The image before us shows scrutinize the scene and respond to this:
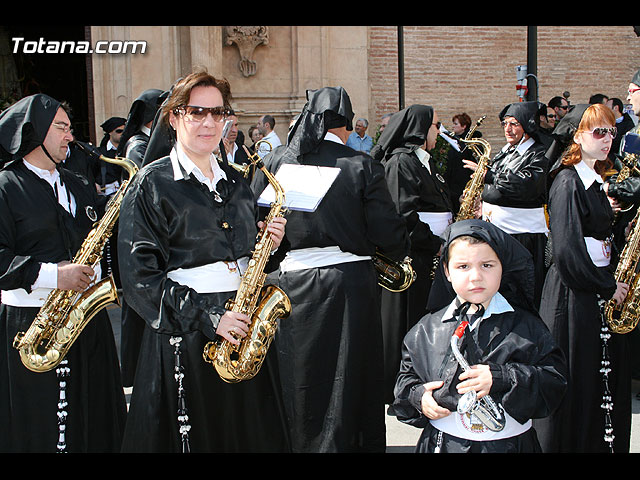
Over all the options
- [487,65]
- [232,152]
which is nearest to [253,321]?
[232,152]

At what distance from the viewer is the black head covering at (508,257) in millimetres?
2809

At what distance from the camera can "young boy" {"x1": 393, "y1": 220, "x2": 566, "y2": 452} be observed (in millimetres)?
2654

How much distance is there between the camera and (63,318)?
12.2ft

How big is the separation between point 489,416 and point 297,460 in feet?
2.56

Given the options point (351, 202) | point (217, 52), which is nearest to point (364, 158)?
point (351, 202)

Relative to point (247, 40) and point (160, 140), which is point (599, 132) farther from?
point (247, 40)

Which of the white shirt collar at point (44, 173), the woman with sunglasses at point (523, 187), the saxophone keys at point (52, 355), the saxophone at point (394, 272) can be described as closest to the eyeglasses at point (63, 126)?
the white shirt collar at point (44, 173)

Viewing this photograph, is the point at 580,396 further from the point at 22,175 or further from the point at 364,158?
the point at 22,175

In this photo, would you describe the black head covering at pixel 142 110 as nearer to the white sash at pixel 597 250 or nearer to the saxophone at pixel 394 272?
the saxophone at pixel 394 272

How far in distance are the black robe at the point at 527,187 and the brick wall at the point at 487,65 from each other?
9.22m

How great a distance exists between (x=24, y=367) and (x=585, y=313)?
296 centimetres

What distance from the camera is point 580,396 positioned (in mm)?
4105

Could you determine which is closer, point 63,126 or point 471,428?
point 471,428

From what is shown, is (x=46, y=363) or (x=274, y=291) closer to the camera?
(x=274, y=291)
